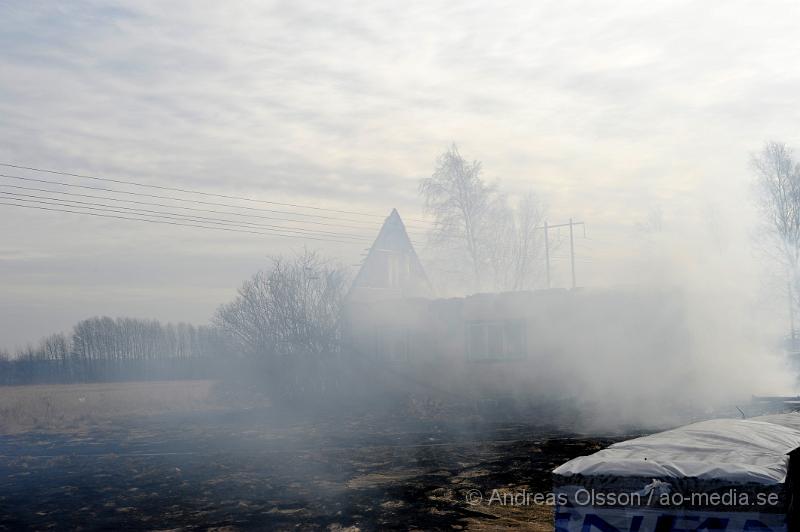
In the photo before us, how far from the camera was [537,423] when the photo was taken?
21828 millimetres

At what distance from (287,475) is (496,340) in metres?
15.1

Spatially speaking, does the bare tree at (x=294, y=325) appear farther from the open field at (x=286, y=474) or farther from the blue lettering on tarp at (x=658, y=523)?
the blue lettering on tarp at (x=658, y=523)

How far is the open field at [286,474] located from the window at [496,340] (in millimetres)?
5375

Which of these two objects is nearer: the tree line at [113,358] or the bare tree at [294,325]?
the bare tree at [294,325]

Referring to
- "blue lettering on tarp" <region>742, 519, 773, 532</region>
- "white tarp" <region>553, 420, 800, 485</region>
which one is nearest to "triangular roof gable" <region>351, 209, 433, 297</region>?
"white tarp" <region>553, 420, 800, 485</region>

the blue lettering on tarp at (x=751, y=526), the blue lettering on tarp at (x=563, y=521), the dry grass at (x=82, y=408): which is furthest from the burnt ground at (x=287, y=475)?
the blue lettering on tarp at (x=751, y=526)

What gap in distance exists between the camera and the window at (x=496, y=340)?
2859cm

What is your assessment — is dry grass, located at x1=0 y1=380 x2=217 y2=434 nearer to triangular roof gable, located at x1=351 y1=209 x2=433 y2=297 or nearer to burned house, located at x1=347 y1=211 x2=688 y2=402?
burned house, located at x1=347 y1=211 x2=688 y2=402

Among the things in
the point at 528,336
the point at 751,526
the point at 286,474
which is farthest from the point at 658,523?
the point at 528,336

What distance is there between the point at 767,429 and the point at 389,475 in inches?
337

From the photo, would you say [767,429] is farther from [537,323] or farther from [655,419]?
[537,323]

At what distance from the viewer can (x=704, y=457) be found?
6.73 meters

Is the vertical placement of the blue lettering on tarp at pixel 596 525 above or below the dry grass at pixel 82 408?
above

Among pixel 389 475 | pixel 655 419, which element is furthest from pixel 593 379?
pixel 389 475
